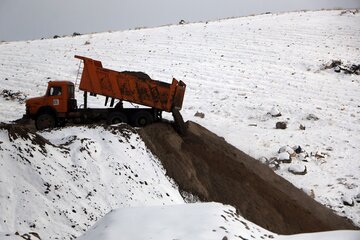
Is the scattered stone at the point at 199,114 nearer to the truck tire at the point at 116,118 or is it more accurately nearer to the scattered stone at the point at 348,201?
the truck tire at the point at 116,118

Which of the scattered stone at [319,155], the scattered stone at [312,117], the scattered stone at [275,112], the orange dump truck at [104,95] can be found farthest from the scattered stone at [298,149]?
the orange dump truck at [104,95]

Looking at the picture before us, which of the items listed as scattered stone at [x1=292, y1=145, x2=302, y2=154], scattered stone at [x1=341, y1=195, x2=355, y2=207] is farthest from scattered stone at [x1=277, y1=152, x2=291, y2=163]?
scattered stone at [x1=341, y1=195, x2=355, y2=207]

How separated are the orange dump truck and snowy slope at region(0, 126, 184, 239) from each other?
135 inches

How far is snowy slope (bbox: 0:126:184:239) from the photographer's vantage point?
10.1m

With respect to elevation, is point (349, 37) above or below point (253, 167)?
above

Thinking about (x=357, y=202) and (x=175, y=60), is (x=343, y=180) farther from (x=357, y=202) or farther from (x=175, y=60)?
(x=175, y=60)

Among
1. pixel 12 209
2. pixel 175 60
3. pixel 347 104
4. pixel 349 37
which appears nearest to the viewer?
pixel 12 209

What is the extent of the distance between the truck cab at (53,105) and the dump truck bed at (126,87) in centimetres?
82

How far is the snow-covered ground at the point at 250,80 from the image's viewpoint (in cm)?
1886

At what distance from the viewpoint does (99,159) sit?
532 inches

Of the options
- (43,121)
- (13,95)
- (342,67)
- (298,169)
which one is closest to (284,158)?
(298,169)

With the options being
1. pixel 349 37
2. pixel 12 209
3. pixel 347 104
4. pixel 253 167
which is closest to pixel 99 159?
pixel 12 209

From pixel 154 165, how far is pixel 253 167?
530 centimetres

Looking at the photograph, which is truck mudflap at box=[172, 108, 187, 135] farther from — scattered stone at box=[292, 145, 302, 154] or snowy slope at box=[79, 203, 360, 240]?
snowy slope at box=[79, 203, 360, 240]
